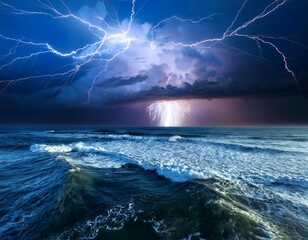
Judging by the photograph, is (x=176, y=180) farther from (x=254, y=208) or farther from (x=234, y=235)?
(x=234, y=235)

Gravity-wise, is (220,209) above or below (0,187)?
above

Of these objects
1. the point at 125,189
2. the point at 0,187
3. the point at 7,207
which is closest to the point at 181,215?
the point at 125,189

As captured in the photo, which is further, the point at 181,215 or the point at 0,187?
the point at 0,187

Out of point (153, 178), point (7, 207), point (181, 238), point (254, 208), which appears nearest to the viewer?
point (181, 238)

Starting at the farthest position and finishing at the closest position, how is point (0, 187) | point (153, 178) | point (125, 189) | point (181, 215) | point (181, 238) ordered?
point (153, 178), point (0, 187), point (125, 189), point (181, 215), point (181, 238)

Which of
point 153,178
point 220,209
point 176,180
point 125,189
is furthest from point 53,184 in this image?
point 220,209

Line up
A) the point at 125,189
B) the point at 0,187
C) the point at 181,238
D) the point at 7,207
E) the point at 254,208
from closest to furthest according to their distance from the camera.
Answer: the point at 181,238
the point at 254,208
the point at 7,207
the point at 125,189
the point at 0,187

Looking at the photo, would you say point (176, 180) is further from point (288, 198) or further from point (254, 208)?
point (288, 198)

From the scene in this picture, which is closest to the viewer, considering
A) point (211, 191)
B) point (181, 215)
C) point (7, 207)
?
point (181, 215)

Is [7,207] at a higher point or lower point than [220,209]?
lower
